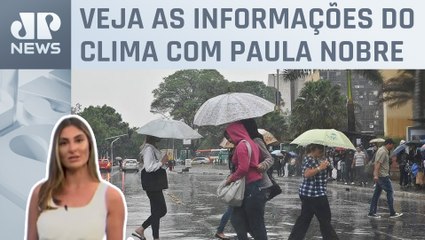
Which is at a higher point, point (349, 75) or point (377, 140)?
point (349, 75)

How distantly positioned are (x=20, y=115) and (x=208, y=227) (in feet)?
7.14

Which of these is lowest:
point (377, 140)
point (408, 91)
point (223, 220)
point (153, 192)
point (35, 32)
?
point (223, 220)

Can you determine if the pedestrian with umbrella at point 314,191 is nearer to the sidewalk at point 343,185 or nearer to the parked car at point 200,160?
the sidewalk at point 343,185

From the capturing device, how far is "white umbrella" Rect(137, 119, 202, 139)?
5.98 metres

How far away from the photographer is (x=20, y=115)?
5.48 m

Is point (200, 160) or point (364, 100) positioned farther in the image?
point (364, 100)

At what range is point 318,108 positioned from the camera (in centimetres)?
592

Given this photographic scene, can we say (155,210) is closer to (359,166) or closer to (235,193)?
(235,193)

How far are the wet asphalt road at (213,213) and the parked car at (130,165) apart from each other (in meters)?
Answer: 0.05

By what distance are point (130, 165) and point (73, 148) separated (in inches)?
160

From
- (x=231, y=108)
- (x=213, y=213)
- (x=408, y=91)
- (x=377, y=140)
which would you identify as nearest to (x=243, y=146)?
(x=231, y=108)

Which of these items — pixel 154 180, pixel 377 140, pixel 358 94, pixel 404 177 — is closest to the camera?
pixel 154 180

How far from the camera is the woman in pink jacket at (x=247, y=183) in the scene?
536 cm

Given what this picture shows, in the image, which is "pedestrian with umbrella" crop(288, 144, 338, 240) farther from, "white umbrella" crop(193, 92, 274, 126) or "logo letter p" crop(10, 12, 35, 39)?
"logo letter p" crop(10, 12, 35, 39)
